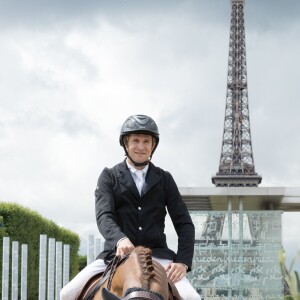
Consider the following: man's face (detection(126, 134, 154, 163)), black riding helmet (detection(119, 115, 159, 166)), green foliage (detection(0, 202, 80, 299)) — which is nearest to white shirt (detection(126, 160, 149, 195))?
man's face (detection(126, 134, 154, 163))

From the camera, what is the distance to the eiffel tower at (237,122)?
58.4 metres

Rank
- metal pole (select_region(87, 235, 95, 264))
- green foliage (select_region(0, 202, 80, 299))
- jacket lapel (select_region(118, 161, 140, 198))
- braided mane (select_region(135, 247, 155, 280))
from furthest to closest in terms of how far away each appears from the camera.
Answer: green foliage (select_region(0, 202, 80, 299)) < metal pole (select_region(87, 235, 95, 264)) < jacket lapel (select_region(118, 161, 140, 198)) < braided mane (select_region(135, 247, 155, 280))

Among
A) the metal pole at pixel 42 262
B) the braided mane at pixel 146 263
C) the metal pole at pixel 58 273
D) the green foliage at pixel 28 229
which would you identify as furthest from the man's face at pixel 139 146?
the green foliage at pixel 28 229

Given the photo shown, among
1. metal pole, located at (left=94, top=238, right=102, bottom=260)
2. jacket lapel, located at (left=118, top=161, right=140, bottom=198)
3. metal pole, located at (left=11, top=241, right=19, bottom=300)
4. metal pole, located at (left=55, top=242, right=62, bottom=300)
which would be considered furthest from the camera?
metal pole, located at (left=55, top=242, right=62, bottom=300)

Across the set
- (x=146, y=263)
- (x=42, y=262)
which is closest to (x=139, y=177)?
(x=146, y=263)

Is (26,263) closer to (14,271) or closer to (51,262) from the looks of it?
(14,271)

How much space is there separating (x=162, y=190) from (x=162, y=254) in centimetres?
33

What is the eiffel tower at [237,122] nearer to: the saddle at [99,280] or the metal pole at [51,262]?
the metal pole at [51,262]

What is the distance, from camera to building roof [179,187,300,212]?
1523 cm

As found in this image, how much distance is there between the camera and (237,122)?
61.6m

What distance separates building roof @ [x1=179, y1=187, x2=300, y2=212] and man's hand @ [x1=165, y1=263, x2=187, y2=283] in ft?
36.8

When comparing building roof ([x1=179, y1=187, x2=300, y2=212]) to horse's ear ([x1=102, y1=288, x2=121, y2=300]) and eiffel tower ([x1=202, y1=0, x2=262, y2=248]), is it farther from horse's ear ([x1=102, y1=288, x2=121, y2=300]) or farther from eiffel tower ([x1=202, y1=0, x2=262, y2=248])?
eiffel tower ([x1=202, y1=0, x2=262, y2=248])

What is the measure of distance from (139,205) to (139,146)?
29 cm

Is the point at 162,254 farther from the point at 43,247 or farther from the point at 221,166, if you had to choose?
the point at 221,166
